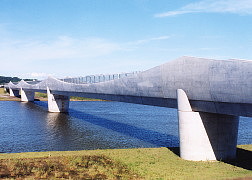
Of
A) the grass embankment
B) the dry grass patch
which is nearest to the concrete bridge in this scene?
the grass embankment

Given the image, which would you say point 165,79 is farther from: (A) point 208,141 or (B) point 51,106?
(B) point 51,106

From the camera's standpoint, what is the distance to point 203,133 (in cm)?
2578

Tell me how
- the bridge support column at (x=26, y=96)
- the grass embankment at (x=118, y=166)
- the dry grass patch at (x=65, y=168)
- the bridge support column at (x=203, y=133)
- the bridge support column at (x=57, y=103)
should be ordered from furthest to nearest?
the bridge support column at (x=26, y=96), the bridge support column at (x=57, y=103), the bridge support column at (x=203, y=133), the grass embankment at (x=118, y=166), the dry grass patch at (x=65, y=168)

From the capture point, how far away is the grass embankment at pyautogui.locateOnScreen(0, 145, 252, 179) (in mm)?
21234

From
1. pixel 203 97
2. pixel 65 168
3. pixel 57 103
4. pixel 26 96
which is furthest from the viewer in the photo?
pixel 26 96

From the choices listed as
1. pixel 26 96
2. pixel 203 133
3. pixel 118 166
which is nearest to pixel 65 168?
pixel 118 166

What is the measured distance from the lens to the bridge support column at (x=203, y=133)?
25781 millimetres

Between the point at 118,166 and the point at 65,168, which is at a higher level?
the point at 65,168

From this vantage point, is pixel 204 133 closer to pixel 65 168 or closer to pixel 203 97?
pixel 203 97

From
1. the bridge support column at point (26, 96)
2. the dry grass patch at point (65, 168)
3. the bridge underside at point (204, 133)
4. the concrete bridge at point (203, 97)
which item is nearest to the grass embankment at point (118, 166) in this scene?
the dry grass patch at point (65, 168)

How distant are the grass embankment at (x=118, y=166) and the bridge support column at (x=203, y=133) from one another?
3.57ft

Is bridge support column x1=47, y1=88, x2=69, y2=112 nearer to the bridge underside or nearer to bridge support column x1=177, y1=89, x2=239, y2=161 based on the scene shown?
the bridge underside

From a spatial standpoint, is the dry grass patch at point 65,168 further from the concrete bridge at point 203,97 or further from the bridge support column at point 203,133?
the concrete bridge at point 203,97

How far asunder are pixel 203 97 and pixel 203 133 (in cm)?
383
